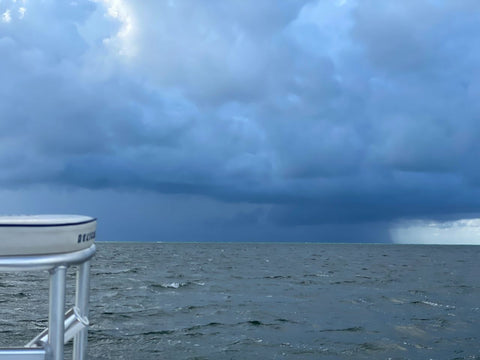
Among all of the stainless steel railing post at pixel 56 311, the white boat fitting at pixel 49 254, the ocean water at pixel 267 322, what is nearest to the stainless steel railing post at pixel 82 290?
the white boat fitting at pixel 49 254

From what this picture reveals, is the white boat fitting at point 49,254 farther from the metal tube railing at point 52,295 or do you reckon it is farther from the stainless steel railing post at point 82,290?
the stainless steel railing post at point 82,290

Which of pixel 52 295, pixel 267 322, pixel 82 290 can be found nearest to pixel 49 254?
pixel 52 295

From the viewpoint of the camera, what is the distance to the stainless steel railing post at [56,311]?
6.20ft

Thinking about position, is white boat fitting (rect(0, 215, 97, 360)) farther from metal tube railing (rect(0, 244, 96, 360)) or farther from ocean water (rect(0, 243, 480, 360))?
ocean water (rect(0, 243, 480, 360))

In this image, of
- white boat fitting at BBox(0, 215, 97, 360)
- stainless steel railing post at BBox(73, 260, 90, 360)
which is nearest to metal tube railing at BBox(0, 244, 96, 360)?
white boat fitting at BBox(0, 215, 97, 360)

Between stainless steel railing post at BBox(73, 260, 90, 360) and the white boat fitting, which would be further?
stainless steel railing post at BBox(73, 260, 90, 360)

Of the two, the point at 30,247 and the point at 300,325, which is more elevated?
the point at 30,247

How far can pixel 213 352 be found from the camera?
34.9ft

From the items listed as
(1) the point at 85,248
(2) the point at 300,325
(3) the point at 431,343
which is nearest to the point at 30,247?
(1) the point at 85,248

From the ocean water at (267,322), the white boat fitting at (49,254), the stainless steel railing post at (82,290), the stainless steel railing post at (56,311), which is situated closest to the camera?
the white boat fitting at (49,254)

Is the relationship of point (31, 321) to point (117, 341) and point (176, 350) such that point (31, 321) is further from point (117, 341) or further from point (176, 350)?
point (176, 350)

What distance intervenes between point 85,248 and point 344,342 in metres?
10.6

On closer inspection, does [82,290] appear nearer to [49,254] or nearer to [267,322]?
[49,254]

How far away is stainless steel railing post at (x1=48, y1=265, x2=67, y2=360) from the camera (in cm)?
189
